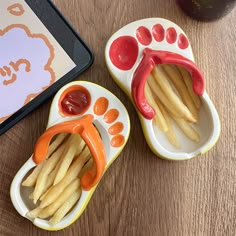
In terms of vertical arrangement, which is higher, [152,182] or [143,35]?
[143,35]

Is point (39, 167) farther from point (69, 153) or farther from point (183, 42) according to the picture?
point (183, 42)

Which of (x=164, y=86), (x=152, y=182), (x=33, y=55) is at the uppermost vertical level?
(x=33, y=55)

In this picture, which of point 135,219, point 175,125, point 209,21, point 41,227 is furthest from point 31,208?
point 209,21

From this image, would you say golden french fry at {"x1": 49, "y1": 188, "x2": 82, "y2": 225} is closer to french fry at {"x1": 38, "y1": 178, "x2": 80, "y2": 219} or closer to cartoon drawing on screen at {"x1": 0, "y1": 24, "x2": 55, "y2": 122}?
french fry at {"x1": 38, "y1": 178, "x2": 80, "y2": 219}

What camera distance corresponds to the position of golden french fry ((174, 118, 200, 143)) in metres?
0.70

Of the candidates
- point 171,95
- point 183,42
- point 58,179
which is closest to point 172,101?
point 171,95

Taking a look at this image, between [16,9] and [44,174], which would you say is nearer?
[44,174]

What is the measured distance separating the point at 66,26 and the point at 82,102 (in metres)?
0.15

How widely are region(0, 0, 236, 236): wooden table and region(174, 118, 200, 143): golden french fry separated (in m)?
0.04

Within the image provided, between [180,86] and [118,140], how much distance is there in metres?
0.13

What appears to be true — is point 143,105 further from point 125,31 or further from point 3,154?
point 3,154

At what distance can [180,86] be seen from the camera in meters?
0.71

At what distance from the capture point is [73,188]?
2.18ft

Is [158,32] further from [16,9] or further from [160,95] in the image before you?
[16,9]
